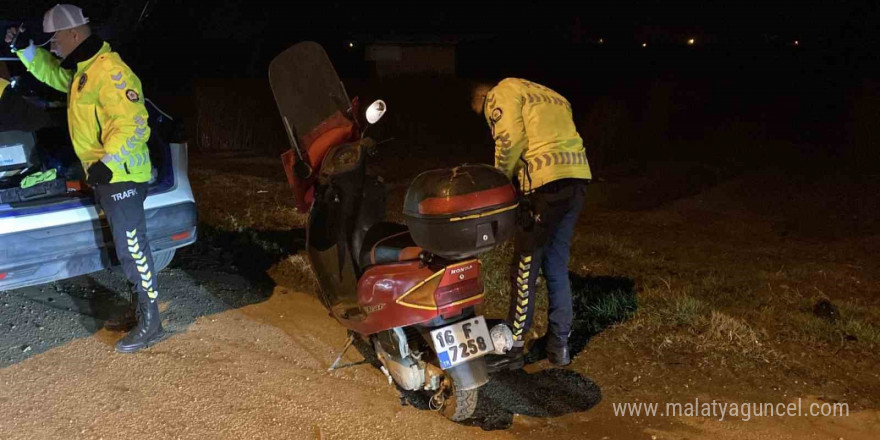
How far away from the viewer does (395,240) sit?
3.80m

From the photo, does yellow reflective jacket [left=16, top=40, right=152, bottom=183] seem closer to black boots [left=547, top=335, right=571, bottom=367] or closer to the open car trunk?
the open car trunk

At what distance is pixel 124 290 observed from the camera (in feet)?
18.4

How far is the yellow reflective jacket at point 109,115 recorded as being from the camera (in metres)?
4.18

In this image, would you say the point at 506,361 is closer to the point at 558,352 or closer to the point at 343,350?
the point at 558,352

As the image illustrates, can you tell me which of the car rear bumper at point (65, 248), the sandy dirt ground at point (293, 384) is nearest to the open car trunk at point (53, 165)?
the car rear bumper at point (65, 248)

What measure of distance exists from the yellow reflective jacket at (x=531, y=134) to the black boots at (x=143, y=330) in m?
2.24

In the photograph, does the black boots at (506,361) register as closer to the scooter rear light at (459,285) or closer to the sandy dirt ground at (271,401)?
the sandy dirt ground at (271,401)

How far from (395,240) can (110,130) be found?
5.68 feet

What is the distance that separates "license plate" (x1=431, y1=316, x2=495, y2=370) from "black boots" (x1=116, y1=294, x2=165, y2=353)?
80.1 inches

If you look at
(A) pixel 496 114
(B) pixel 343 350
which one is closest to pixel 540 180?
(A) pixel 496 114

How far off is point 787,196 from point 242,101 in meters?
10.2

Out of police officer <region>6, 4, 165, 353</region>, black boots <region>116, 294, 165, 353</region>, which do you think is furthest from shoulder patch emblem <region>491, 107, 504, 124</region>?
black boots <region>116, 294, 165, 353</region>

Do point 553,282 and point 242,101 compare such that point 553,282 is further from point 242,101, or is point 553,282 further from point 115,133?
point 242,101

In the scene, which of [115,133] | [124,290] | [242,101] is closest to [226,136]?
[242,101]
